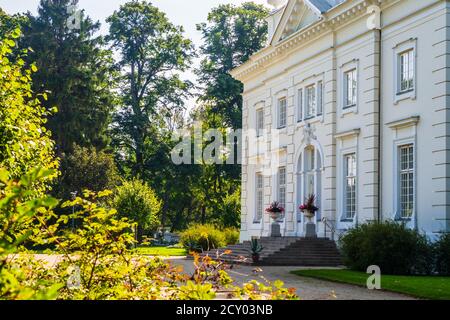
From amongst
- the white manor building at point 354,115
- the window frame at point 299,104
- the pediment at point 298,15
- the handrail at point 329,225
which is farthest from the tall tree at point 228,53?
the handrail at point 329,225

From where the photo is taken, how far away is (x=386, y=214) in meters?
26.3

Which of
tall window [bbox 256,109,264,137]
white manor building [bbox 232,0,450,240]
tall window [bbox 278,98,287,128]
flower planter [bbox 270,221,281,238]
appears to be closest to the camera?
white manor building [bbox 232,0,450,240]

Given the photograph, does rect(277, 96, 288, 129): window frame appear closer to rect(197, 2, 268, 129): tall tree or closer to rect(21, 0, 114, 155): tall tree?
rect(197, 2, 268, 129): tall tree

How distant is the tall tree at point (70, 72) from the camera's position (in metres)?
54.8

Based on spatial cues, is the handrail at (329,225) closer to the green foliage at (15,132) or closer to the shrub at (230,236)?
the shrub at (230,236)

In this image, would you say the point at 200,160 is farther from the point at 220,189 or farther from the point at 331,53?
the point at 331,53

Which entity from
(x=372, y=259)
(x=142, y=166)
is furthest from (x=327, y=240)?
(x=142, y=166)

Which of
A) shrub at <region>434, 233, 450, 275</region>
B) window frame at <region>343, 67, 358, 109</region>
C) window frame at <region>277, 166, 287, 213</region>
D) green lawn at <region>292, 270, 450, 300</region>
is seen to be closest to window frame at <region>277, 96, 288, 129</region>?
window frame at <region>277, 166, 287, 213</region>

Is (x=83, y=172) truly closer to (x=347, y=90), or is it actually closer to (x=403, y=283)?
(x=347, y=90)

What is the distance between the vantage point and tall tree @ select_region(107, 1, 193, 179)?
60031mm

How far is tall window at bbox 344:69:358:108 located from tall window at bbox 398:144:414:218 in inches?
155

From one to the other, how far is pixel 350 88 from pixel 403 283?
12.6m

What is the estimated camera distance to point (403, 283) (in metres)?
18.4

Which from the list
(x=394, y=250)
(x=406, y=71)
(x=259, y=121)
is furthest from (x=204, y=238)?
(x=394, y=250)
